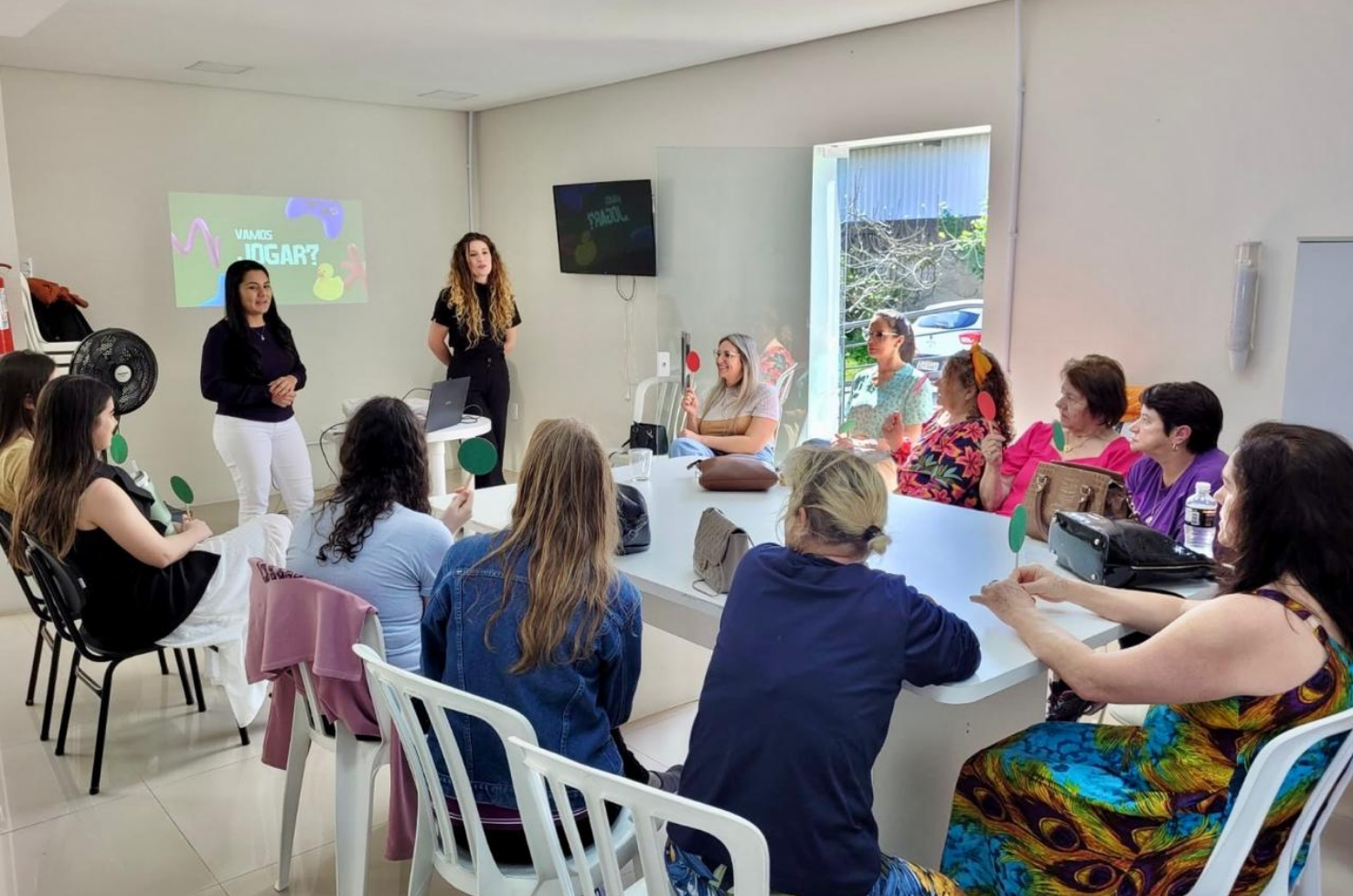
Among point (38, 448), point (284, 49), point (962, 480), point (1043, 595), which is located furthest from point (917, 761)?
point (284, 49)

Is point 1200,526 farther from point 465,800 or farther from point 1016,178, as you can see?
point 1016,178

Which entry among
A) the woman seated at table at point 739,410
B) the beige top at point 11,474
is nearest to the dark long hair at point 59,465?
the beige top at point 11,474

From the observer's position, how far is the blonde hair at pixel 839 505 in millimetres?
1586

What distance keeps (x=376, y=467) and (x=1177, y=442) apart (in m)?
1.99

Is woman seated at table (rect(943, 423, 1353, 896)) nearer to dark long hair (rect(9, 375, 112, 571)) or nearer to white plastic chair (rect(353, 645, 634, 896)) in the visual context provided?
white plastic chair (rect(353, 645, 634, 896))

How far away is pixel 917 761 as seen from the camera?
79.6 inches

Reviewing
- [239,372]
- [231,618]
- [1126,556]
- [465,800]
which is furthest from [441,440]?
[1126,556]

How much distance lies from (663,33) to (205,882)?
366 cm

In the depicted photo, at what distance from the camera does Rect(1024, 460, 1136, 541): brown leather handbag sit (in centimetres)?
232

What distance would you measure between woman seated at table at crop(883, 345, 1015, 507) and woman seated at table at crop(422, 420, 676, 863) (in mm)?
1804

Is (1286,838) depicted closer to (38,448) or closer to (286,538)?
(286,538)

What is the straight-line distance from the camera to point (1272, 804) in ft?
4.85

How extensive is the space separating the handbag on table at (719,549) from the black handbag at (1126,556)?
704 millimetres

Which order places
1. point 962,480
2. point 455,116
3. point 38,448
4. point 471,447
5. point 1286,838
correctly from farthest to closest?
point 455,116, point 962,480, point 38,448, point 471,447, point 1286,838
